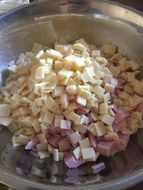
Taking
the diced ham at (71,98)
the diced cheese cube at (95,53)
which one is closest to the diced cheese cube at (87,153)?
the diced ham at (71,98)

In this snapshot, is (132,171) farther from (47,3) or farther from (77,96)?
(47,3)

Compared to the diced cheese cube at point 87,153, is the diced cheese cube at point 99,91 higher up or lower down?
higher up

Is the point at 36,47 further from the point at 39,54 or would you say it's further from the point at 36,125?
the point at 36,125

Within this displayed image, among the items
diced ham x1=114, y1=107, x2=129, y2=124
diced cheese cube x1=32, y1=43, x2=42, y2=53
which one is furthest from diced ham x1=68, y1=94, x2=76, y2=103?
diced cheese cube x1=32, y1=43, x2=42, y2=53

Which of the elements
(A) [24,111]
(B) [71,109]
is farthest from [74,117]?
(A) [24,111]

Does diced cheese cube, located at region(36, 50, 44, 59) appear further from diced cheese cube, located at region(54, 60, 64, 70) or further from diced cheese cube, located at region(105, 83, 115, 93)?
diced cheese cube, located at region(105, 83, 115, 93)

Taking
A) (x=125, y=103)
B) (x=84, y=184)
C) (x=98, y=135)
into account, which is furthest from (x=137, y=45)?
(x=84, y=184)

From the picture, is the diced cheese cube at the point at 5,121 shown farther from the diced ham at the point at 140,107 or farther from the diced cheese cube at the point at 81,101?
the diced ham at the point at 140,107
